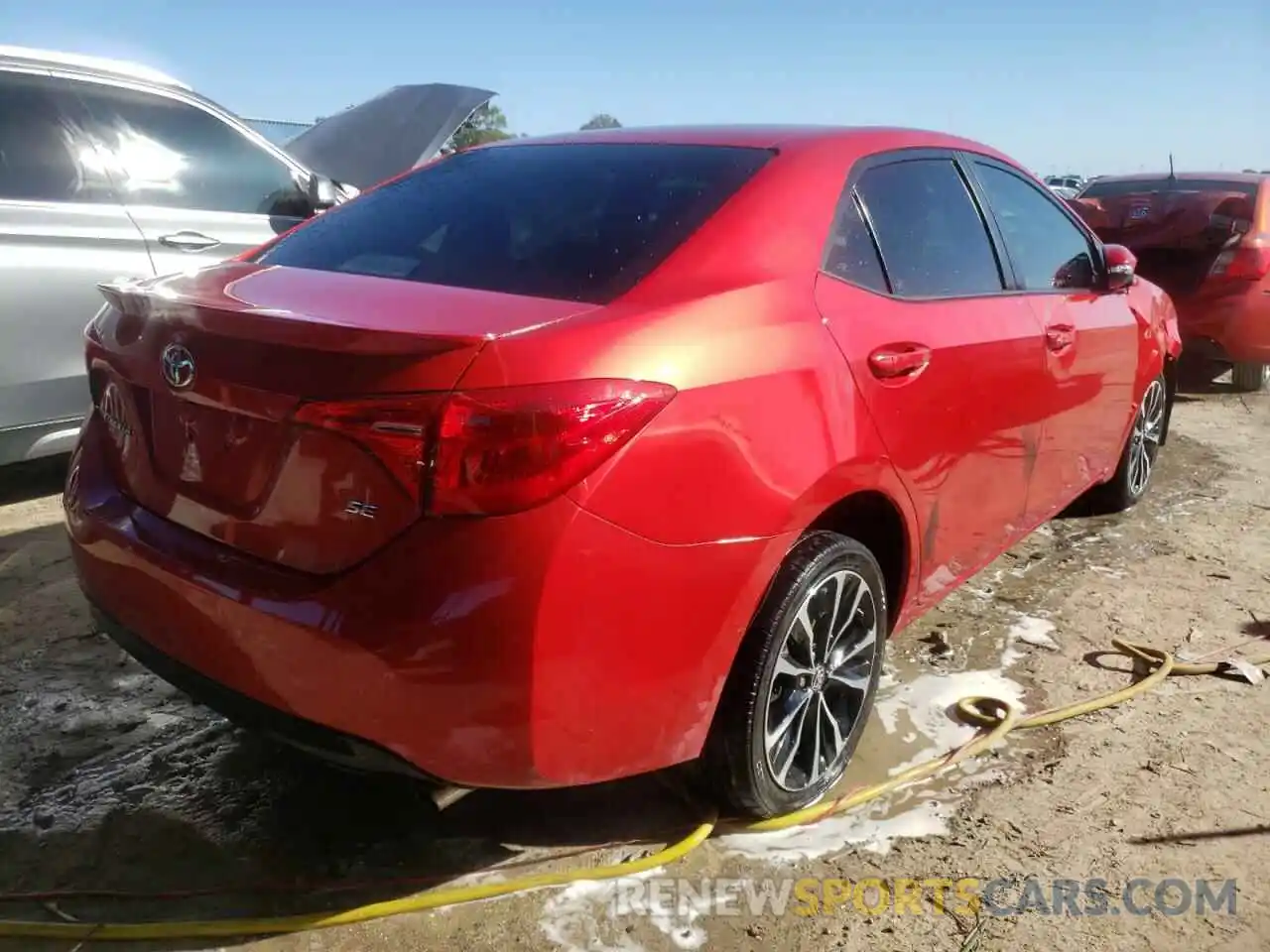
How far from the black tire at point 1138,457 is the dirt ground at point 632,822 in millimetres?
1315

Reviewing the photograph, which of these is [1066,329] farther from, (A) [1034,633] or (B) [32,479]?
(B) [32,479]

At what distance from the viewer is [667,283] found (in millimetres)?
2139

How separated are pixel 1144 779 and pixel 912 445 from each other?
107cm

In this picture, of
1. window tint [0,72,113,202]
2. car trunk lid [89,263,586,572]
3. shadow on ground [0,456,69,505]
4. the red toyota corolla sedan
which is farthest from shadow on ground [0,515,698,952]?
window tint [0,72,113,202]

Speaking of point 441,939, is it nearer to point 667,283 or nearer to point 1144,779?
point 667,283

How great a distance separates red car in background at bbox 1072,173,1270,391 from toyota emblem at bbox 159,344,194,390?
22.9 ft

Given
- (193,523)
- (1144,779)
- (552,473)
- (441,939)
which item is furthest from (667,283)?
(1144,779)

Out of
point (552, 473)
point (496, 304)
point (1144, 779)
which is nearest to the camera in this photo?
point (552, 473)

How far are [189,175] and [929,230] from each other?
3.35 meters

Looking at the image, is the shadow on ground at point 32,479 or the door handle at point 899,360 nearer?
the door handle at point 899,360

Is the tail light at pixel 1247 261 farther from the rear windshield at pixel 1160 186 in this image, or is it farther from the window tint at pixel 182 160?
the window tint at pixel 182 160

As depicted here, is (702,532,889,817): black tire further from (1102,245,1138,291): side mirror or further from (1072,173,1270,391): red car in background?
(1072,173,1270,391): red car in background

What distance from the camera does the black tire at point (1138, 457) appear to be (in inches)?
189

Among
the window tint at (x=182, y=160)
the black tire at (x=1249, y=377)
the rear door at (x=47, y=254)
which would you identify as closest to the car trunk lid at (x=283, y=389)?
the rear door at (x=47, y=254)
